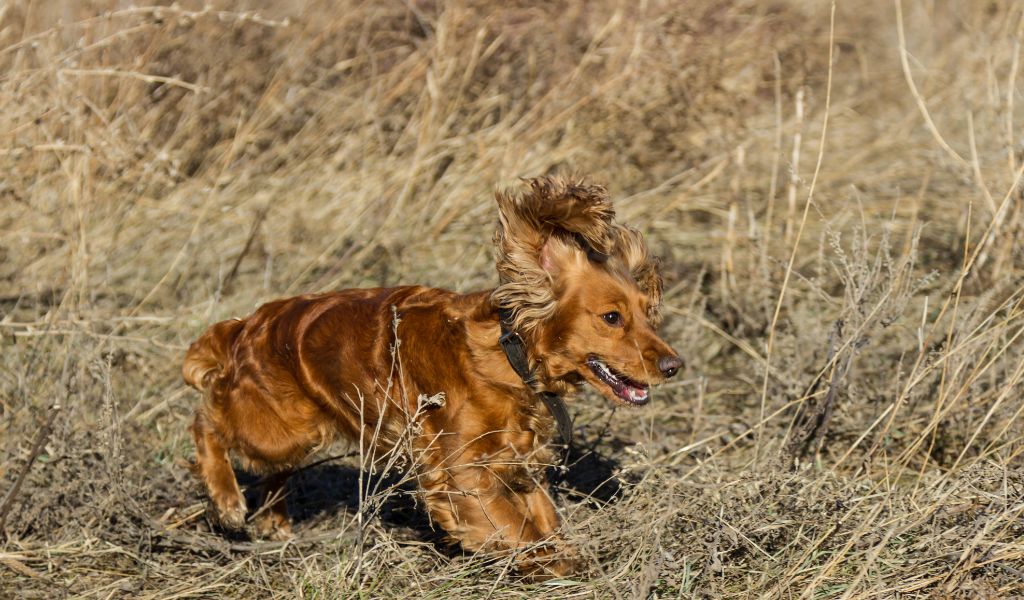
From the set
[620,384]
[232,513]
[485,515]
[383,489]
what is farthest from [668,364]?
[232,513]

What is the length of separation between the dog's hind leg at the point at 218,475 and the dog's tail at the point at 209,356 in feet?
0.39

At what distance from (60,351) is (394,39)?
3.44 meters

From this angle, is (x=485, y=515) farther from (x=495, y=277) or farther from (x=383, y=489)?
(x=495, y=277)

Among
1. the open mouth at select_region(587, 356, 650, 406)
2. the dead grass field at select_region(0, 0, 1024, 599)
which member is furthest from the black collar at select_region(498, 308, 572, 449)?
the dead grass field at select_region(0, 0, 1024, 599)

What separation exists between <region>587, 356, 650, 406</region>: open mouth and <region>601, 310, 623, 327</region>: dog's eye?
117mm

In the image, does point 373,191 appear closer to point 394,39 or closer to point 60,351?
point 394,39

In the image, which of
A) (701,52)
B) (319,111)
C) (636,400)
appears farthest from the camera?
(319,111)

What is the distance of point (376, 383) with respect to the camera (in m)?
3.42

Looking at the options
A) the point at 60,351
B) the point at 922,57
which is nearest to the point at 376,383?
the point at 60,351

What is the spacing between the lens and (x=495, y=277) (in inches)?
226

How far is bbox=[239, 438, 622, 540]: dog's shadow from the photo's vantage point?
13.0 ft

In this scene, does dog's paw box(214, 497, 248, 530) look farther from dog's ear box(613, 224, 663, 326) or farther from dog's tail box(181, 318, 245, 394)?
dog's ear box(613, 224, 663, 326)

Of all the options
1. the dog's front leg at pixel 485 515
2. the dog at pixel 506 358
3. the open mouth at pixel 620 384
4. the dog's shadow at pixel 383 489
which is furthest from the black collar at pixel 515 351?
the dog's shadow at pixel 383 489

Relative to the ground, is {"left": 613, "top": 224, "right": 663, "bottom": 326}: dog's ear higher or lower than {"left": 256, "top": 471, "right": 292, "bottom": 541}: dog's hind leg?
higher
